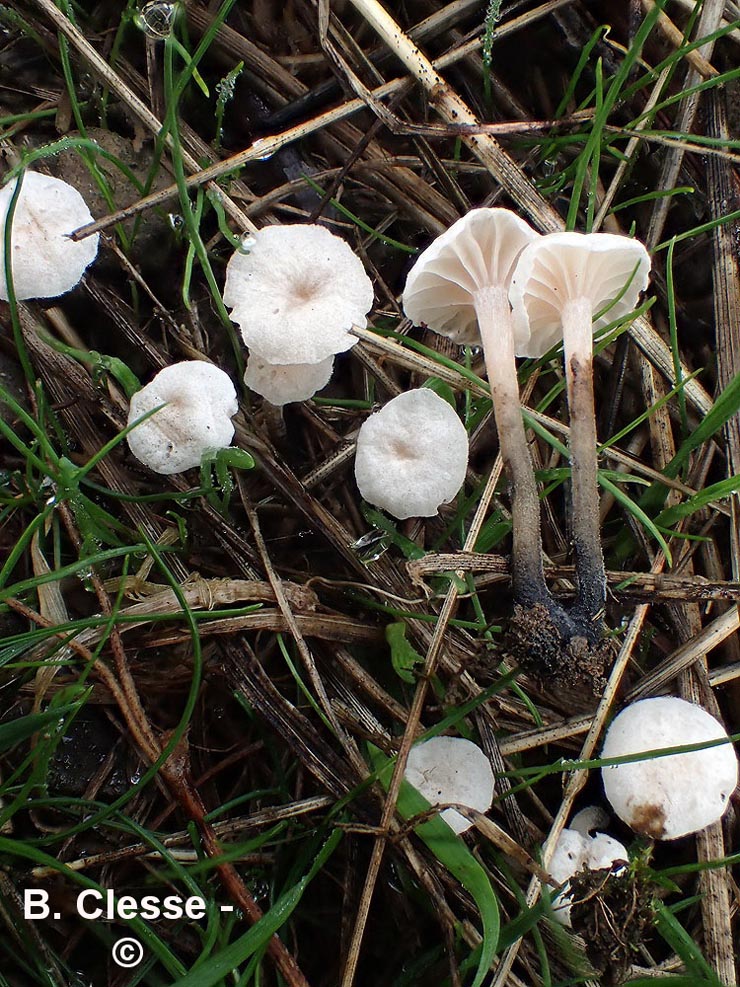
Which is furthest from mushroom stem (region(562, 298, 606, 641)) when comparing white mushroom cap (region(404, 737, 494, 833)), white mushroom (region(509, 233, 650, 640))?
white mushroom cap (region(404, 737, 494, 833))

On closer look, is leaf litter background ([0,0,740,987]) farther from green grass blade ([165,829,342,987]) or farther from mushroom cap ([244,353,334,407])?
mushroom cap ([244,353,334,407])

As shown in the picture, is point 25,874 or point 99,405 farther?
point 99,405

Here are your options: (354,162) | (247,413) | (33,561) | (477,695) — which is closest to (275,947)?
(477,695)

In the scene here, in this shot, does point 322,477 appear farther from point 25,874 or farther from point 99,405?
point 25,874

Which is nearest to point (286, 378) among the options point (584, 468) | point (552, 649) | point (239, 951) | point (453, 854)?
point (584, 468)

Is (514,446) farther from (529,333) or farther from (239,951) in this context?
(239,951)

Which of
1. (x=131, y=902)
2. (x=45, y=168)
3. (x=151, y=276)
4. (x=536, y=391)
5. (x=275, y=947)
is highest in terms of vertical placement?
(x=45, y=168)
